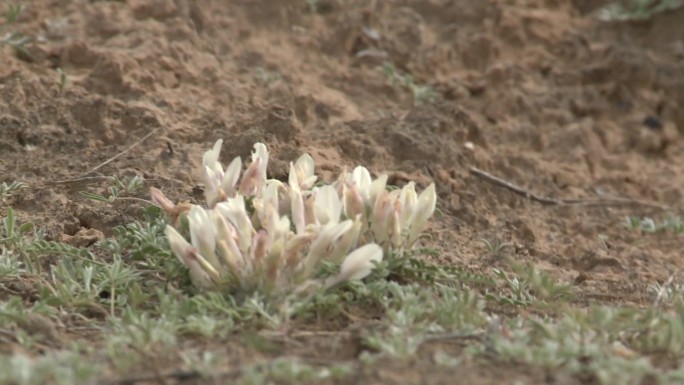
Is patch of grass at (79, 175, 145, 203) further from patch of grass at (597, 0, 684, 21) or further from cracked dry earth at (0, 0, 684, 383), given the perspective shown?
patch of grass at (597, 0, 684, 21)

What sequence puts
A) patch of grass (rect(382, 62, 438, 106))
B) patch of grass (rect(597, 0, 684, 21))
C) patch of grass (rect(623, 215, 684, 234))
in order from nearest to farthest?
patch of grass (rect(623, 215, 684, 234)), patch of grass (rect(382, 62, 438, 106)), patch of grass (rect(597, 0, 684, 21))

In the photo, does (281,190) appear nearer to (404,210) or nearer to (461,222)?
(404,210)

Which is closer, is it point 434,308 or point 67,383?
point 67,383

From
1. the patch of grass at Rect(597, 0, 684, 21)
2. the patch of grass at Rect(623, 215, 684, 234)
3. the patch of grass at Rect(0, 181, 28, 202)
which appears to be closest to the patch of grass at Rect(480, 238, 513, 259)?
the patch of grass at Rect(623, 215, 684, 234)

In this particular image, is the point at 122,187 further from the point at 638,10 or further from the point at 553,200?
the point at 638,10

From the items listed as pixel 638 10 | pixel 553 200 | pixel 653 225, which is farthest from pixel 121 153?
pixel 638 10

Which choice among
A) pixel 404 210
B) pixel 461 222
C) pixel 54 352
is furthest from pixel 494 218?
pixel 54 352

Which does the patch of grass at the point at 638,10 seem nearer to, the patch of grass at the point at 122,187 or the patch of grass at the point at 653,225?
the patch of grass at the point at 653,225
